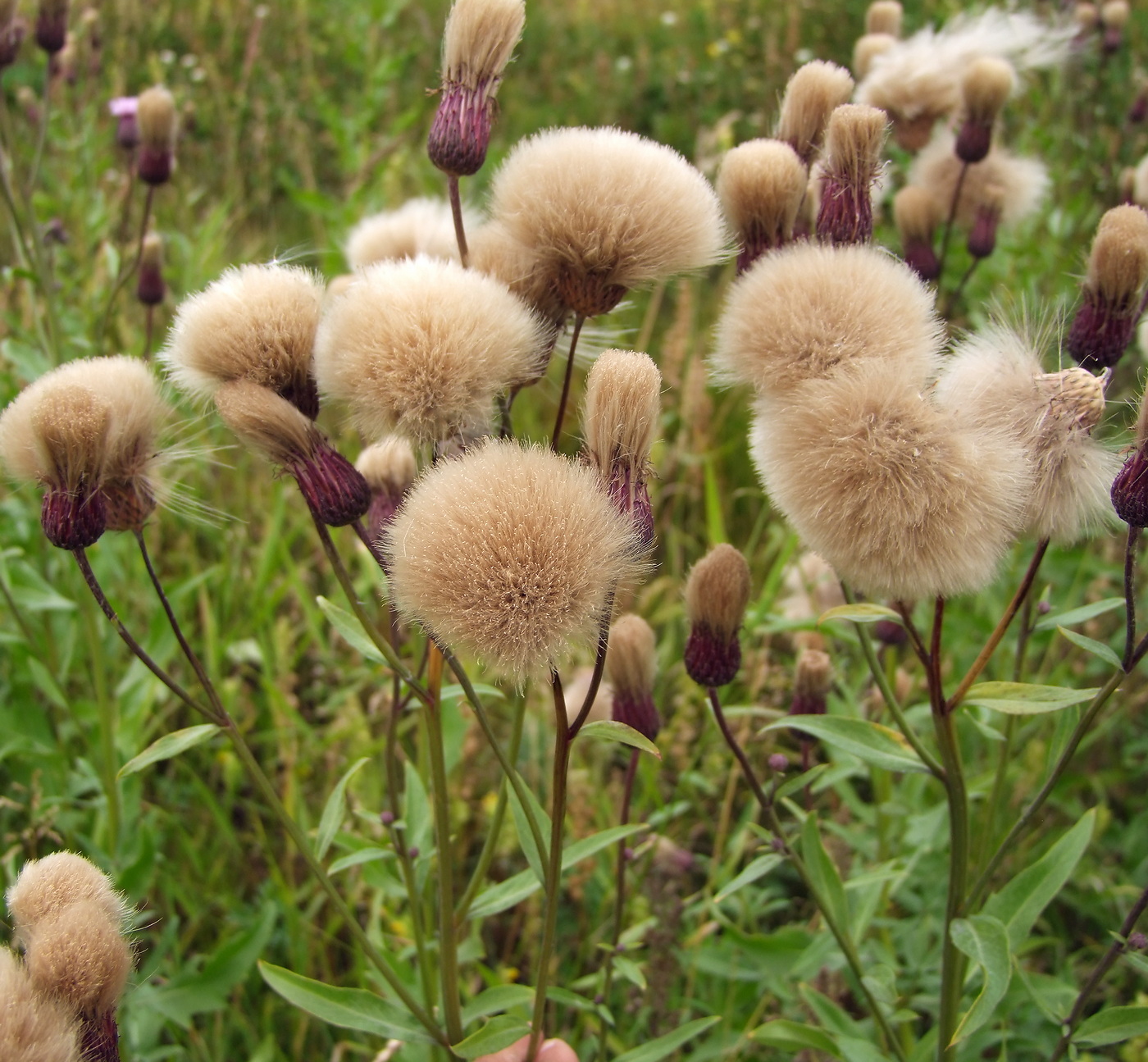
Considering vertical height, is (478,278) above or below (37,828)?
above

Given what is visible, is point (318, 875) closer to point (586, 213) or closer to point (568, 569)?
point (568, 569)

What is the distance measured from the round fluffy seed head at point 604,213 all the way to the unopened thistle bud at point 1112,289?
55 centimetres

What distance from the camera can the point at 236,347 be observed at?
4.18 ft

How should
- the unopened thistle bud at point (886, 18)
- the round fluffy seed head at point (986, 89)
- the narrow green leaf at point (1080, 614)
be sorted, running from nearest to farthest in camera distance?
the narrow green leaf at point (1080, 614), the round fluffy seed head at point (986, 89), the unopened thistle bud at point (886, 18)

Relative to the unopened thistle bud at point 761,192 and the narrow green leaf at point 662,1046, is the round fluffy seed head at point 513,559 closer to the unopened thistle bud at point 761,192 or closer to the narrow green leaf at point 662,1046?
the unopened thistle bud at point 761,192

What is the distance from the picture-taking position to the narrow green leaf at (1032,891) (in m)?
1.58

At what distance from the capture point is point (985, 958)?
1356 millimetres

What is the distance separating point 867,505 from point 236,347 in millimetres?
815

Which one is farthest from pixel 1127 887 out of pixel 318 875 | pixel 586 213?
pixel 586 213

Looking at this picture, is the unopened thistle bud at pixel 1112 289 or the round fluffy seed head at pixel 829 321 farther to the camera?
the unopened thistle bud at pixel 1112 289

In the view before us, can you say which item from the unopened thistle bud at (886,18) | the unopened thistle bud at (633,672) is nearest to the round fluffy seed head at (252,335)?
the unopened thistle bud at (633,672)

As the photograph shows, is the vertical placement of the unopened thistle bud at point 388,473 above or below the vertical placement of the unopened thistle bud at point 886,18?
below

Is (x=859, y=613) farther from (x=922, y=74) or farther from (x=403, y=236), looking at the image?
(x=922, y=74)

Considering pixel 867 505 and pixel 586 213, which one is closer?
pixel 867 505
